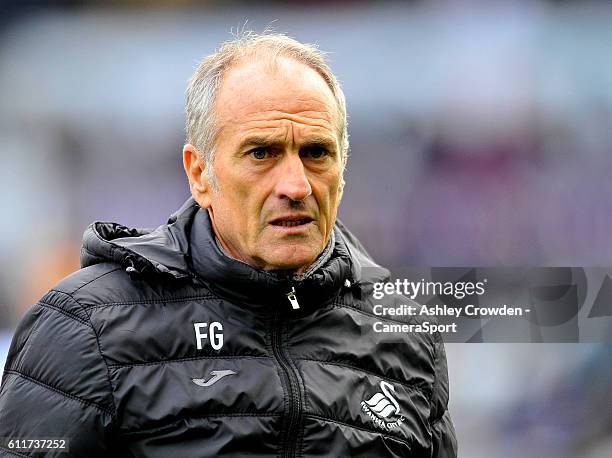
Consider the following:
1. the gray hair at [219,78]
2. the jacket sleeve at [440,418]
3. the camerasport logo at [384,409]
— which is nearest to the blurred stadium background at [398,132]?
the jacket sleeve at [440,418]

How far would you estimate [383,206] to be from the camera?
4328mm

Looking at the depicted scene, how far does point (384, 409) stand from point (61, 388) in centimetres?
64

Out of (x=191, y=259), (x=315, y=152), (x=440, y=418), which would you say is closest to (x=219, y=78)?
(x=315, y=152)

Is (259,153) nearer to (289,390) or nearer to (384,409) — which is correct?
(289,390)

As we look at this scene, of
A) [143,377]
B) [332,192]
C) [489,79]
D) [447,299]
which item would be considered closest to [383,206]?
[489,79]

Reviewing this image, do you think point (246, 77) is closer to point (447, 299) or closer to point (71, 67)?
point (447, 299)

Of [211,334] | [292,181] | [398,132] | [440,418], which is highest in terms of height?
[398,132]

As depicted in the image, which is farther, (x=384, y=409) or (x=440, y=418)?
(x=440, y=418)

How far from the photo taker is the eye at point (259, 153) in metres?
1.88

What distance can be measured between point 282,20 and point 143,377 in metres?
3.03

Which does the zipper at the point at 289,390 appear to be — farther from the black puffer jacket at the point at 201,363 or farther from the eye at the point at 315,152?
the eye at the point at 315,152

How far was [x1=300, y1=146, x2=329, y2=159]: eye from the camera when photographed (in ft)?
6.25

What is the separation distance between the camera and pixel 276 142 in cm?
186

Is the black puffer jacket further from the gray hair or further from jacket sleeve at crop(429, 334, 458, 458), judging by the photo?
the gray hair
